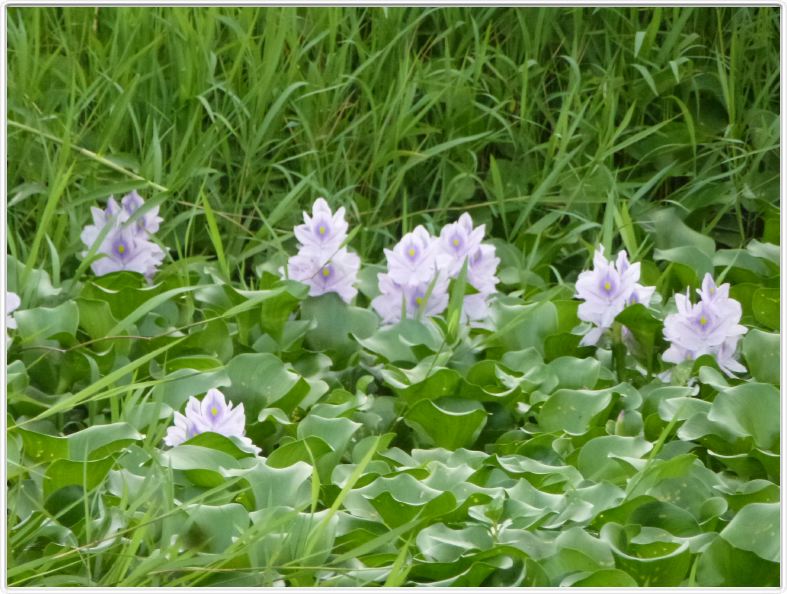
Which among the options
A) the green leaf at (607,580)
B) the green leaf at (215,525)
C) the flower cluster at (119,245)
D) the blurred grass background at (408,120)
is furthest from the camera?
the blurred grass background at (408,120)

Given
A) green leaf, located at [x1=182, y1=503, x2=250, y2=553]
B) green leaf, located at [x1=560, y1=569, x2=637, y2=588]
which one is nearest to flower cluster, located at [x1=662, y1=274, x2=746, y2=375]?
green leaf, located at [x1=560, y1=569, x2=637, y2=588]

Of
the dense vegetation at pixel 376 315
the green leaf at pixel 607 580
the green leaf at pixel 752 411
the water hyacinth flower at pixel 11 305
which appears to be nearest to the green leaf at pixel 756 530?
the dense vegetation at pixel 376 315

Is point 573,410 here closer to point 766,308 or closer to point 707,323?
point 707,323

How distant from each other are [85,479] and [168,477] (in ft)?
0.37

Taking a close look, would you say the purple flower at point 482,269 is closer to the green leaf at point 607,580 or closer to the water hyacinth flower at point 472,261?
the water hyacinth flower at point 472,261

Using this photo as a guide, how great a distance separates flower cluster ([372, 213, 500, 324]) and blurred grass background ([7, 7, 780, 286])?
0.32 metres

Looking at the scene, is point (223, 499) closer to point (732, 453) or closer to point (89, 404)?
point (89, 404)

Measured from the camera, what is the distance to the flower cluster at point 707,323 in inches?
79.4

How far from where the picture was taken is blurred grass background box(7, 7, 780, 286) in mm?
2697

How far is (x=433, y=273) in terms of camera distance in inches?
87.1

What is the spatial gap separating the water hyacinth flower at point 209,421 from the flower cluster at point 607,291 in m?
0.66


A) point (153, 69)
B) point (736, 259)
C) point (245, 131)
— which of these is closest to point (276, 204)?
point (245, 131)

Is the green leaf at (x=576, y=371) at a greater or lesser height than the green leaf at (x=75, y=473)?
lesser

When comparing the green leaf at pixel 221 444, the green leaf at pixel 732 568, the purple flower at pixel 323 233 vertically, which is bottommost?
the green leaf at pixel 732 568
